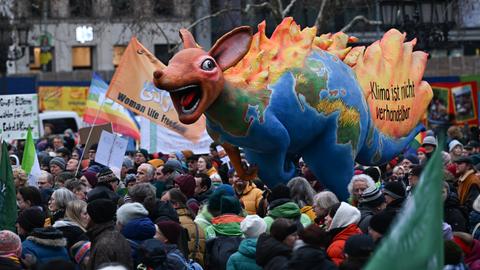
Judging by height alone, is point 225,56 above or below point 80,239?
above

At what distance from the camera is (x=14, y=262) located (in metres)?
7.89

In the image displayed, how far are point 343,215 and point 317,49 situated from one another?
418cm

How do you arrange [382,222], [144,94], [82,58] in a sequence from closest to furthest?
[382,222]
[144,94]
[82,58]

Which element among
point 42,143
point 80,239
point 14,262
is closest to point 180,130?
point 42,143

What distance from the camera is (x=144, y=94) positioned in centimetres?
1761

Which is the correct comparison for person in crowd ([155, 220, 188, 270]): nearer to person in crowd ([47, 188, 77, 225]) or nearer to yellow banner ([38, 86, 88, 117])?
person in crowd ([47, 188, 77, 225])

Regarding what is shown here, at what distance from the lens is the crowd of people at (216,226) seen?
25.9 ft

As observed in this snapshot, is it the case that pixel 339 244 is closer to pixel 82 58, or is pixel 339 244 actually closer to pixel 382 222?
pixel 382 222

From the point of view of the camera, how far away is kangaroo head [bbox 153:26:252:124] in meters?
11.2

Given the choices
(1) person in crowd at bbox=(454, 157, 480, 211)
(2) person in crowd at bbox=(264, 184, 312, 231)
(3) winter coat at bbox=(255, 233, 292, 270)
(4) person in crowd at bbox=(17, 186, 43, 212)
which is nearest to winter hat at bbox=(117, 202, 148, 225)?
(2) person in crowd at bbox=(264, 184, 312, 231)

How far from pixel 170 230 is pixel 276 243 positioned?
1081 millimetres

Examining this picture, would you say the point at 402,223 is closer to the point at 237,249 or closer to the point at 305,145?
the point at 237,249

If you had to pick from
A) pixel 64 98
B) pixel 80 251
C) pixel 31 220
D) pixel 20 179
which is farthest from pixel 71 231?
pixel 64 98

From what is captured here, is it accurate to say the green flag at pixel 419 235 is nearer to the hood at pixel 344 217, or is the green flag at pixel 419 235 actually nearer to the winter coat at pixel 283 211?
the hood at pixel 344 217
